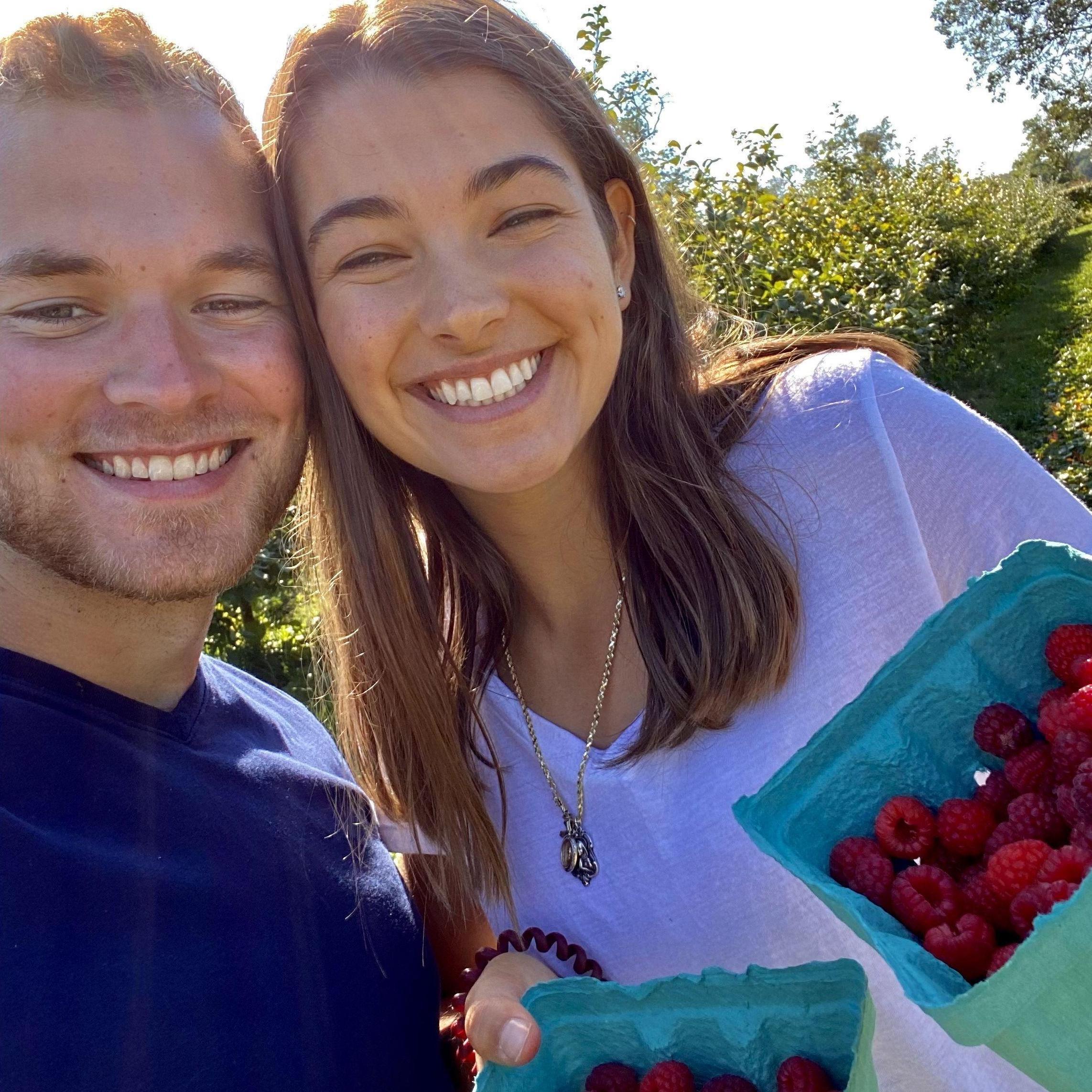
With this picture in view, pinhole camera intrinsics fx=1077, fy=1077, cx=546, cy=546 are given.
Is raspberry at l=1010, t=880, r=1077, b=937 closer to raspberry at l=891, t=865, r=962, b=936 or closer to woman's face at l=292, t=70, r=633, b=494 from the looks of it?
raspberry at l=891, t=865, r=962, b=936

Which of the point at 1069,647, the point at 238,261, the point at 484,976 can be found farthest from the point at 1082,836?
the point at 238,261

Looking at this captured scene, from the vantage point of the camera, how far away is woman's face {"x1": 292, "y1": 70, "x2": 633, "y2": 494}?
5.70 feet

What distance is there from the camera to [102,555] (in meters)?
1.91

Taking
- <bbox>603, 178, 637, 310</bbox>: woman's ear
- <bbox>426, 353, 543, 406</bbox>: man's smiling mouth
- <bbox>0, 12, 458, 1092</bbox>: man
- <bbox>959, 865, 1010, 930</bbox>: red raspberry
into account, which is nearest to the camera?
<bbox>959, 865, 1010, 930</bbox>: red raspberry

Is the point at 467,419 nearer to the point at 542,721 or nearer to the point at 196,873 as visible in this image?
the point at 542,721

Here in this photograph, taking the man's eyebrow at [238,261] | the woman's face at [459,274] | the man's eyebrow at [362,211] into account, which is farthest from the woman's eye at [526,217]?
the man's eyebrow at [238,261]

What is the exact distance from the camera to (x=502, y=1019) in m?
1.46

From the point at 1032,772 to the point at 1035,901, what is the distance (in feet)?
0.73

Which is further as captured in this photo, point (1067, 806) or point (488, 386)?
point (488, 386)

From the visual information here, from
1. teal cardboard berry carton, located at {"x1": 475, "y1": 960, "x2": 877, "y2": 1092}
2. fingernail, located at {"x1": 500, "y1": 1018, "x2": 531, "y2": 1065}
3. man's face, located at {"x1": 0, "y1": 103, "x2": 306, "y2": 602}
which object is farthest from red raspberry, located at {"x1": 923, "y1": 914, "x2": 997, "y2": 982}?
man's face, located at {"x1": 0, "y1": 103, "x2": 306, "y2": 602}

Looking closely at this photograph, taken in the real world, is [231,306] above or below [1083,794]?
below

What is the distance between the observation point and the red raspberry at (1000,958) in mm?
1055

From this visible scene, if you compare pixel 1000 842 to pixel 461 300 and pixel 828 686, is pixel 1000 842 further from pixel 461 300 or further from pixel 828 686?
pixel 461 300

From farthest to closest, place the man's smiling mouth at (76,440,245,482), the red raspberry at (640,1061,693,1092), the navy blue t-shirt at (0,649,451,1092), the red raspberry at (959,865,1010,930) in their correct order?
the man's smiling mouth at (76,440,245,482), the navy blue t-shirt at (0,649,451,1092), the red raspberry at (640,1061,693,1092), the red raspberry at (959,865,1010,930)
